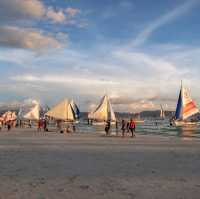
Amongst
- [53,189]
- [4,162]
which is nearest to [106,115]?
[4,162]

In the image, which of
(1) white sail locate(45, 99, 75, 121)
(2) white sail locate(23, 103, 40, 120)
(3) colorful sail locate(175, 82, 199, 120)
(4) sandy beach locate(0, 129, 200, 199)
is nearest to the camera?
(4) sandy beach locate(0, 129, 200, 199)

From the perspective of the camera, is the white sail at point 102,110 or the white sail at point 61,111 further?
the white sail at point 102,110

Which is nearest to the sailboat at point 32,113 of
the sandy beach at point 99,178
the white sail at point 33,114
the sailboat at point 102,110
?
the white sail at point 33,114

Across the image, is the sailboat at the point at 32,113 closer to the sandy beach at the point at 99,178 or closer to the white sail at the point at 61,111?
the white sail at the point at 61,111

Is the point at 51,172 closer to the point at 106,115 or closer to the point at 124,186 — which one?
the point at 124,186

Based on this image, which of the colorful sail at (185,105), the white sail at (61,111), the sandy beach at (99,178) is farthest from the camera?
the colorful sail at (185,105)

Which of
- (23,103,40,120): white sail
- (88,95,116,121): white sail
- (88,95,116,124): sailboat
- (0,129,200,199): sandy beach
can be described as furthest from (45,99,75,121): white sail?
(0,129,200,199): sandy beach

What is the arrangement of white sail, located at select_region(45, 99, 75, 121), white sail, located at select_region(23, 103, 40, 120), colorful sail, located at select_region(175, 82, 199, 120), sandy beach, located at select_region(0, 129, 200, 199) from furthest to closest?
white sail, located at select_region(23, 103, 40, 120) < colorful sail, located at select_region(175, 82, 199, 120) < white sail, located at select_region(45, 99, 75, 121) < sandy beach, located at select_region(0, 129, 200, 199)

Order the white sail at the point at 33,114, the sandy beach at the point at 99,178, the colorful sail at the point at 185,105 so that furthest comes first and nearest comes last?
the white sail at the point at 33,114, the colorful sail at the point at 185,105, the sandy beach at the point at 99,178

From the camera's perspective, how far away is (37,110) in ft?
261

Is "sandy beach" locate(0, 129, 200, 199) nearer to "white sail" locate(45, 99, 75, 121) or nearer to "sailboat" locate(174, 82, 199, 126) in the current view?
"white sail" locate(45, 99, 75, 121)

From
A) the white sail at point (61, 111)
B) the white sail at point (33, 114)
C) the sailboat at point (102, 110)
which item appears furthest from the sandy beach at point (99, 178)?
the white sail at point (33, 114)

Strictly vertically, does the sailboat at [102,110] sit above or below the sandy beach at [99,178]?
above

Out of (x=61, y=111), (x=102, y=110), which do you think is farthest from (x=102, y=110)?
(x=61, y=111)
